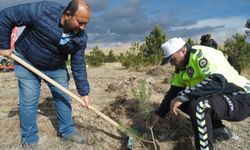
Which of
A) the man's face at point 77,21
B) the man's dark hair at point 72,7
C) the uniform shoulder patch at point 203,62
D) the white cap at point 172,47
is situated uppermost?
the man's dark hair at point 72,7

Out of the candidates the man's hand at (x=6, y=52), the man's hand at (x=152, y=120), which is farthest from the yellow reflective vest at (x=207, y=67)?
the man's hand at (x=6, y=52)

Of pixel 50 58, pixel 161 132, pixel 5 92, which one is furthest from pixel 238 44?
pixel 50 58

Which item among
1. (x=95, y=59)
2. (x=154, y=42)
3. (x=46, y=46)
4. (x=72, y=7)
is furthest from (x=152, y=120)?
(x=95, y=59)

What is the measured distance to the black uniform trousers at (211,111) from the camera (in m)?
3.89

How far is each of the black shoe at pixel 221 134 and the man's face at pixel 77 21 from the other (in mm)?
1833

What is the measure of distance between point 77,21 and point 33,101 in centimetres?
110

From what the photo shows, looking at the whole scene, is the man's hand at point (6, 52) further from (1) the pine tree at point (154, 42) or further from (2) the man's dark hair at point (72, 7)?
(1) the pine tree at point (154, 42)

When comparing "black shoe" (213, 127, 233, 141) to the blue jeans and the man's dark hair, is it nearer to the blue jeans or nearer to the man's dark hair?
the blue jeans

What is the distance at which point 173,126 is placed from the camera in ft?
16.6

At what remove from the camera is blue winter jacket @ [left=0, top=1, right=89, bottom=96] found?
157 inches

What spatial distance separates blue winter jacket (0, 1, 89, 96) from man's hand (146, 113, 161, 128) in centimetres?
97

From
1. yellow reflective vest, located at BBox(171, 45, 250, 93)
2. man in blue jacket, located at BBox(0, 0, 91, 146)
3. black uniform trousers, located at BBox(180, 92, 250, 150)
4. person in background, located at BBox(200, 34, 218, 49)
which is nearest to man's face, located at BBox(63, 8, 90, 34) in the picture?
man in blue jacket, located at BBox(0, 0, 91, 146)

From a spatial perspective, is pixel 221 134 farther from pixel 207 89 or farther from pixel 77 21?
pixel 77 21

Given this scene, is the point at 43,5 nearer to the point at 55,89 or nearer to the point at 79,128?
the point at 55,89
